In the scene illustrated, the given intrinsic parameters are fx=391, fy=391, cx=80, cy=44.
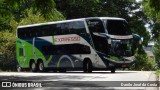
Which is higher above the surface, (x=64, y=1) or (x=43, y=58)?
(x=64, y=1)

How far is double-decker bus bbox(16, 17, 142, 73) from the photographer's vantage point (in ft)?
84.9

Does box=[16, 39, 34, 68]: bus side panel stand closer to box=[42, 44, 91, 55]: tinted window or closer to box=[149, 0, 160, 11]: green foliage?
box=[42, 44, 91, 55]: tinted window

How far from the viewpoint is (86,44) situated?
2647 cm

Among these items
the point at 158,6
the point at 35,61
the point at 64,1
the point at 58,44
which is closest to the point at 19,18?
the point at 64,1

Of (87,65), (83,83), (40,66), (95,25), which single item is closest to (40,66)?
(40,66)

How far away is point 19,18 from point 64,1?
620cm

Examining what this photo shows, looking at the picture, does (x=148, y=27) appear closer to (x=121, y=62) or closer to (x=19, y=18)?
(x=19, y=18)

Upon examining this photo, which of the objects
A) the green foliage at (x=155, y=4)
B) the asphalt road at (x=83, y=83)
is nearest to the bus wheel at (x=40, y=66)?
the asphalt road at (x=83, y=83)

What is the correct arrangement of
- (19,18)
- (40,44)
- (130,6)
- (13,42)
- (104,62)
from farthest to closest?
(130,6), (19,18), (13,42), (40,44), (104,62)

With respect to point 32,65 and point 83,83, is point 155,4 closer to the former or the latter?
point 83,83

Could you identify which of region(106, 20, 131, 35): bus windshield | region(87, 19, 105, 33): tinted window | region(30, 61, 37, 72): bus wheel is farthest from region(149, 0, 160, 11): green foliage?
region(30, 61, 37, 72): bus wheel

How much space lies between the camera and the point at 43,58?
30578mm

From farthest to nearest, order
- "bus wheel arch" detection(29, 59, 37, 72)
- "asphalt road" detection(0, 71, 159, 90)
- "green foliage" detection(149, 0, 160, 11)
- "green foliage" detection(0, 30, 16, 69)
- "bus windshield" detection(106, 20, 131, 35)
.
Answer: "green foliage" detection(0, 30, 16, 69), "bus wheel arch" detection(29, 59, 37, 72), "bus windshield" detection(106, 20, 131, 35), "asphalt road" detection(0, 71, 159, 90), "green foliage" detection(149, 0, 160, 11)

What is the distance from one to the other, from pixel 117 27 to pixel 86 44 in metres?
2.38
